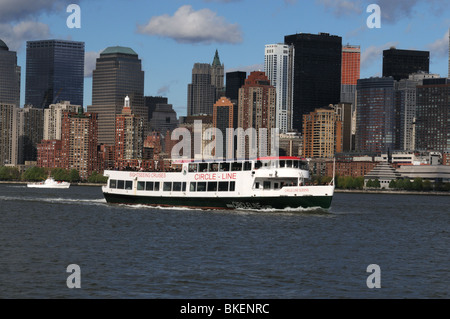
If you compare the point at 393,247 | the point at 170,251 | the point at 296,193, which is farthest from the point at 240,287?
the point at 296,193

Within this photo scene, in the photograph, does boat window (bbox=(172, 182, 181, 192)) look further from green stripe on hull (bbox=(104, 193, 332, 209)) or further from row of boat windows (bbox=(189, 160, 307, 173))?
row of boat windows (bbox=(189, 160, 307, 173))

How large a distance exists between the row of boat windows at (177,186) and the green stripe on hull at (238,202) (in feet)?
3.46

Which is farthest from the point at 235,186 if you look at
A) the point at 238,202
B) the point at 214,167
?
the point at 214,167

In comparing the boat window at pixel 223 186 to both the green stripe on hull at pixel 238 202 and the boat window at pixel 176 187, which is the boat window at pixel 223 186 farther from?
the boat window at pixel 176 187

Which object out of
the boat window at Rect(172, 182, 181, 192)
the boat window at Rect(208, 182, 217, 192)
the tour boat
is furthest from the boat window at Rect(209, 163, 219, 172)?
the boat window at Rect(172, 182, 181, 192)

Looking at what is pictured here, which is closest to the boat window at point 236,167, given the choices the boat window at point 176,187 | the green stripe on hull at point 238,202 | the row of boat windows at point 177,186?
the row of boat windows at point 177,186

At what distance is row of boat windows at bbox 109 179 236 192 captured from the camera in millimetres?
90312

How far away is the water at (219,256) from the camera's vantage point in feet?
131

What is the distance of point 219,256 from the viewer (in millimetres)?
51625

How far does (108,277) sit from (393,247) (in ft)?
87.3

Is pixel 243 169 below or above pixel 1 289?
above

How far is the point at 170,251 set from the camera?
5372 cm

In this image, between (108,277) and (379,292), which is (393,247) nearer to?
(379,292)
